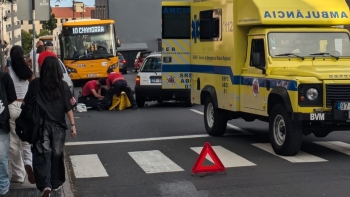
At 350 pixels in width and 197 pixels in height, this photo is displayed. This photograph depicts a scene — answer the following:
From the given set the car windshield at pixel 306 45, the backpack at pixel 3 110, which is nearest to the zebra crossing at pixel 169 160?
the car windshield at pixel 306 45

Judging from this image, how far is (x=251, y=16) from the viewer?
13.3 meters

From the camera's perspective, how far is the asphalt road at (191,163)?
9578mm

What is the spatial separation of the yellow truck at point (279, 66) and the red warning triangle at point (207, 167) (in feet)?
5.62

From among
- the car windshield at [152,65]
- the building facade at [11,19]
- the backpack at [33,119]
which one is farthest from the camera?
the building facade at [11,19]

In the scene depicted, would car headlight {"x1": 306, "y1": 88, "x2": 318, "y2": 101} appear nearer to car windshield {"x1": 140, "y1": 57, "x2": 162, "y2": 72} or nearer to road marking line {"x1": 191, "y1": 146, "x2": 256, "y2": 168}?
road marking line {"x1": 191, "y1": 146, "x2": 256, "y2": 168}

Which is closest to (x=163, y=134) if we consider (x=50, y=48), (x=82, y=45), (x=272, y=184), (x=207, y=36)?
(x=207, y=36)

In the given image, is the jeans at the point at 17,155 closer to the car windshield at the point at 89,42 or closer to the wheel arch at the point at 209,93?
the wheel arch at the point at 209,93

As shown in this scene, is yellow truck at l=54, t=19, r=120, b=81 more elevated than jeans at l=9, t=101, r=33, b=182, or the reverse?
yellow truck at l=54, t=19, r=120, b=81

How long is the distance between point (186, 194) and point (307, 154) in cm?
374

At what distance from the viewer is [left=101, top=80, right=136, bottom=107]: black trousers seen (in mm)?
22712

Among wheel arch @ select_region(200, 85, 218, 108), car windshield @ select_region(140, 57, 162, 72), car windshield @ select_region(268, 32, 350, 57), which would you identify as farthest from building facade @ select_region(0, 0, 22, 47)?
car windshield @ select_region(268, 32, 350, 57)

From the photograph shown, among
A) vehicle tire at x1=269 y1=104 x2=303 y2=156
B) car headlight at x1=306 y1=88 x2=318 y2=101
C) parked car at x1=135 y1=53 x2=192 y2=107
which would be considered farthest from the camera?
parked car at x1=135 y1=53 x2=192 y2=107

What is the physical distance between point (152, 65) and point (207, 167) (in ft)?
44.7

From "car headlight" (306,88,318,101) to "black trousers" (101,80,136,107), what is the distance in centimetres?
1185
